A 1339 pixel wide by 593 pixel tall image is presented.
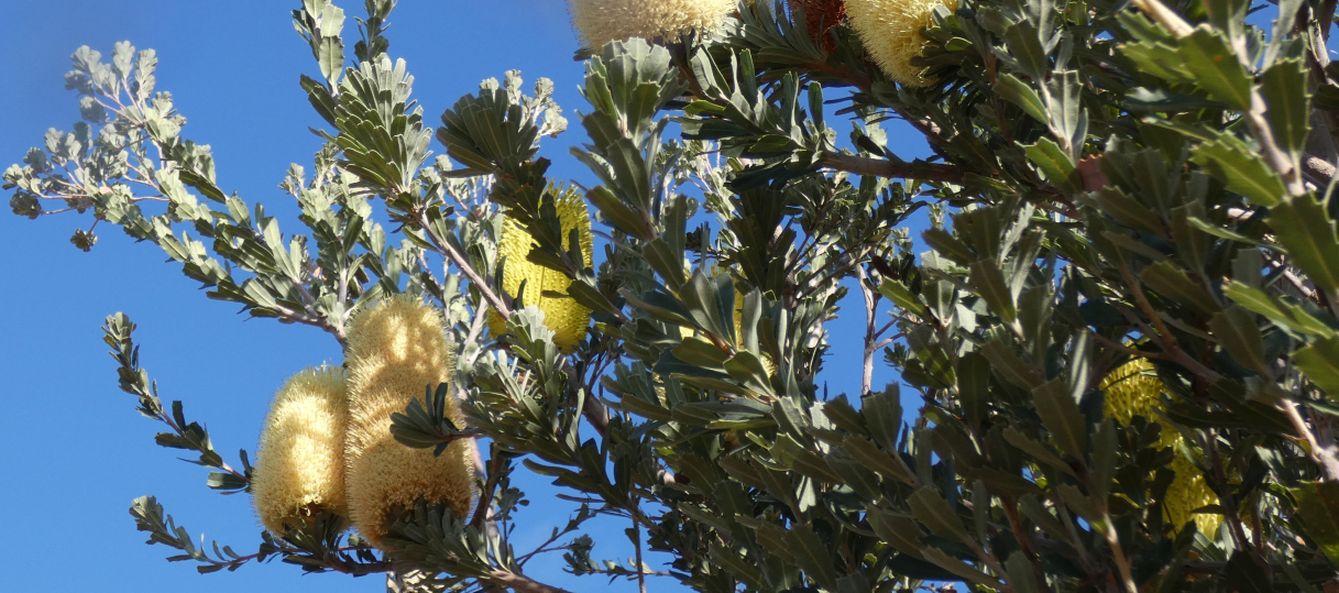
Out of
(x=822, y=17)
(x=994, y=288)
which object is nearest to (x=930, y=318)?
(x=994, y=288)

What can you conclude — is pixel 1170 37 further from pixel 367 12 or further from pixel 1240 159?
pixel 367 12

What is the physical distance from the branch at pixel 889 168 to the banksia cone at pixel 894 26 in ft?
0.81

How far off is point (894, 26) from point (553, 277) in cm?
89

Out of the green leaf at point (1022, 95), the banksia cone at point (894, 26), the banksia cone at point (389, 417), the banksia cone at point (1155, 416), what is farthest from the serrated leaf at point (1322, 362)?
the banksia cone at point (389, 417)

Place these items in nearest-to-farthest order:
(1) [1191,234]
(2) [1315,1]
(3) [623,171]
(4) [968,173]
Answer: (1) [1191,234] → (3) [623,171] → (2) [1315,1] → (4) [968,173]

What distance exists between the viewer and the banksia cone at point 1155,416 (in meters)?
1.95

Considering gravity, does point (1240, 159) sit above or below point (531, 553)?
below

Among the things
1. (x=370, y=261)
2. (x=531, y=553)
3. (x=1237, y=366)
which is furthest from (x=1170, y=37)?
(x=370, y=261)

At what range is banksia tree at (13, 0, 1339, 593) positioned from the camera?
139 centimetres

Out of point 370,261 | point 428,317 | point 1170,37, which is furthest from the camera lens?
point 370,261

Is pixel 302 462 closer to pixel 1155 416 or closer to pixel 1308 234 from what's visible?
pixel 1155 416

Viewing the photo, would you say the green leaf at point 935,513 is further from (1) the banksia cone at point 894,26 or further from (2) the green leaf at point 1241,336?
(1) the banksia cone at point 894,26

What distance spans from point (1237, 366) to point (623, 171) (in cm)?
89

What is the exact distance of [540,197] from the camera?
6.82 feet
